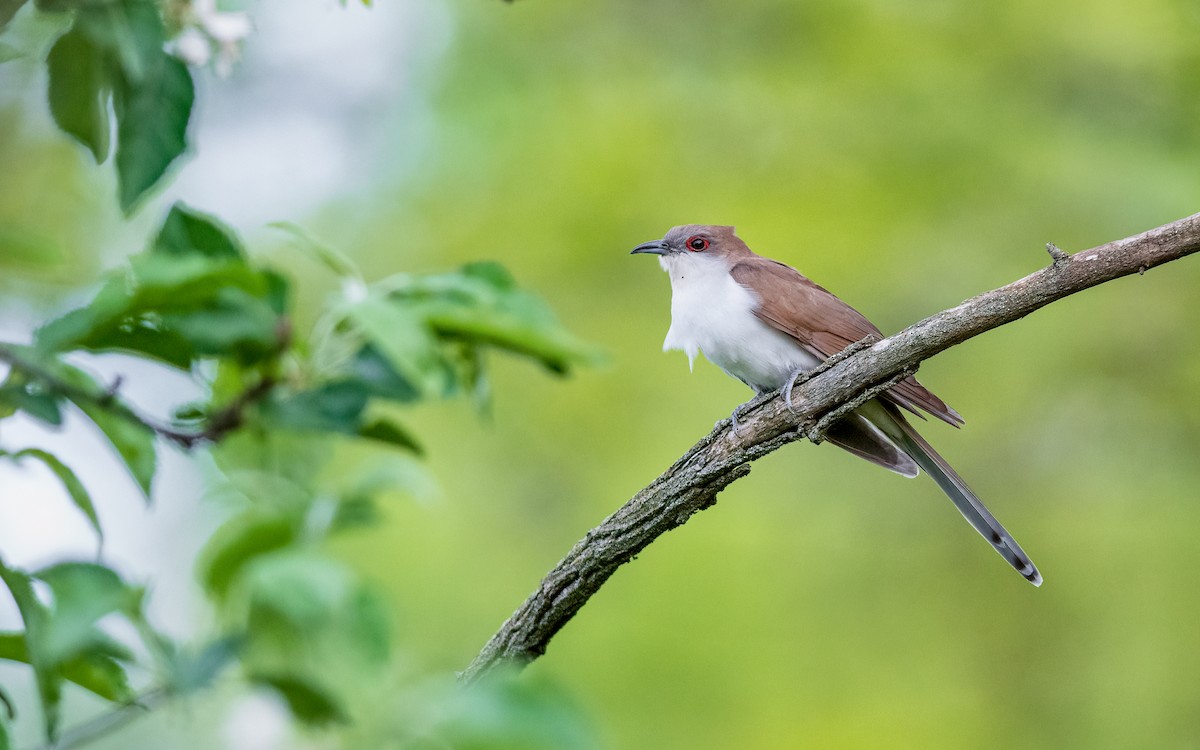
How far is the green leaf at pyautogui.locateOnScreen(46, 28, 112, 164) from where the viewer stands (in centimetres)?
178

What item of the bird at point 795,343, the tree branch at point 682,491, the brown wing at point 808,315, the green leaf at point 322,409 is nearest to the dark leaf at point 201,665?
the green leaf at point 322,409

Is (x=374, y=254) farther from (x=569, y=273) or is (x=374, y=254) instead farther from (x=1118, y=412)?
(x=1118, y=412)

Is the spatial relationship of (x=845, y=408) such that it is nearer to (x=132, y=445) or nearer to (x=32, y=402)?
(x=132, y=445)

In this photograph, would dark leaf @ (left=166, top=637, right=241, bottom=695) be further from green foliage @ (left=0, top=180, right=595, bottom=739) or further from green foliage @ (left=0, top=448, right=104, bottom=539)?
green foliage @ (left=0, top=448, right=104, bottom=539)

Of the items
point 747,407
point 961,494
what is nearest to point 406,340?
point 747,407

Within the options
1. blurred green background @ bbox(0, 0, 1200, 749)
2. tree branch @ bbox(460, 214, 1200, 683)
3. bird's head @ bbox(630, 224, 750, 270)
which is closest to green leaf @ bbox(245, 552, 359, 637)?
tree branch @ bbox(460, 214, 1200, 683)

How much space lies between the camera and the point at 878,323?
10.2 meters

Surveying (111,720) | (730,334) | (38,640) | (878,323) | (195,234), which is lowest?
(111,720)

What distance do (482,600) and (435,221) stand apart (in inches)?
146

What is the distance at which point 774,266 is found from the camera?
5324 mm

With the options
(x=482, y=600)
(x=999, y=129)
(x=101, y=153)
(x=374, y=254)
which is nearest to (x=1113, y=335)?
(x=999, y=129)

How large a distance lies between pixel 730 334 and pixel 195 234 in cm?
361

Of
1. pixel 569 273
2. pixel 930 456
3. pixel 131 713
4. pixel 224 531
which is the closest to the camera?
pixel 224 531

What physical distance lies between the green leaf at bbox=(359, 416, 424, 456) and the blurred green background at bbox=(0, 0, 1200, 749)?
798 centimetres
